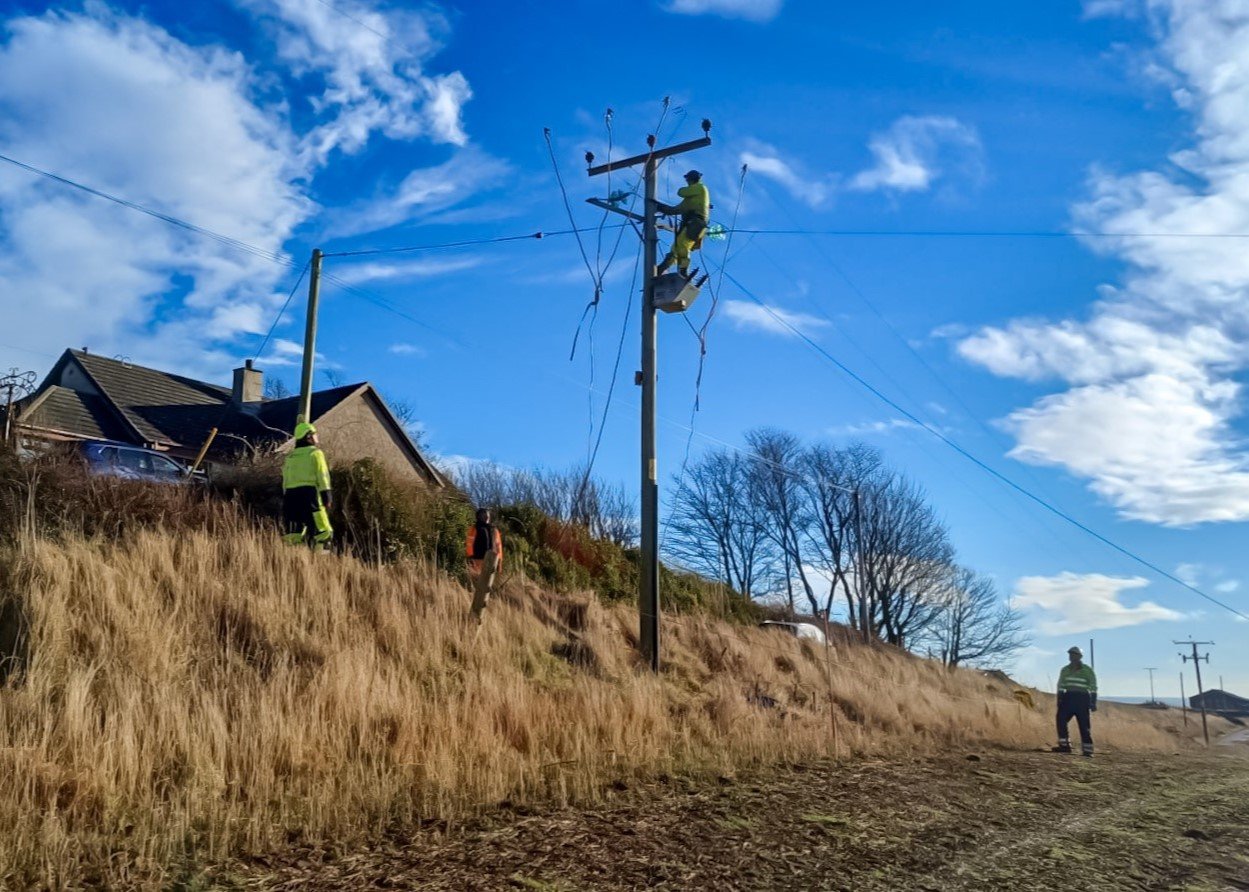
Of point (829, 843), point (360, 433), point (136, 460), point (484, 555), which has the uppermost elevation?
point (360, 433)

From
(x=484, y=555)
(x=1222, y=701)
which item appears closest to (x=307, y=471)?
(x=484, y=555)

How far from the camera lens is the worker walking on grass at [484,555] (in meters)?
11.5

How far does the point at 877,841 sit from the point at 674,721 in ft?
11.5

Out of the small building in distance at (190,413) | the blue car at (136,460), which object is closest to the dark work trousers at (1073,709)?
the blue car at (136,460)

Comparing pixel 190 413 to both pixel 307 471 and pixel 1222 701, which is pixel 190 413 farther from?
pixel 1222 701

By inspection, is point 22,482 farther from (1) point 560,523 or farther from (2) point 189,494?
(1) point 560,523

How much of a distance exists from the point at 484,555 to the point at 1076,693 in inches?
402

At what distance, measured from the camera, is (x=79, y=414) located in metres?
29.5

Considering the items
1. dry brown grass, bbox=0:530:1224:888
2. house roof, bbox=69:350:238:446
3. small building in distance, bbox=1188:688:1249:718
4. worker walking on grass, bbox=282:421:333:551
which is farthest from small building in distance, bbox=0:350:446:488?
small building in distance, bbox=1188:688:1249:718

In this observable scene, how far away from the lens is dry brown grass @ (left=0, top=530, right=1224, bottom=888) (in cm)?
537

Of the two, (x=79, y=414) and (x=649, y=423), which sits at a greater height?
(x=79, y=414)

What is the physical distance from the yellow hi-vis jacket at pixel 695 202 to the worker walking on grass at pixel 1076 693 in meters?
9.72

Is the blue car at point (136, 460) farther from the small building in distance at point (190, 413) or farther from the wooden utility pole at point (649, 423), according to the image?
the small building in distance at point (190, 413)

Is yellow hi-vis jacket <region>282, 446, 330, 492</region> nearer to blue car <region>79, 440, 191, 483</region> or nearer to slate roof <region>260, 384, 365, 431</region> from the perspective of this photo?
blue car <region>79, 440, 191, 483</region>
